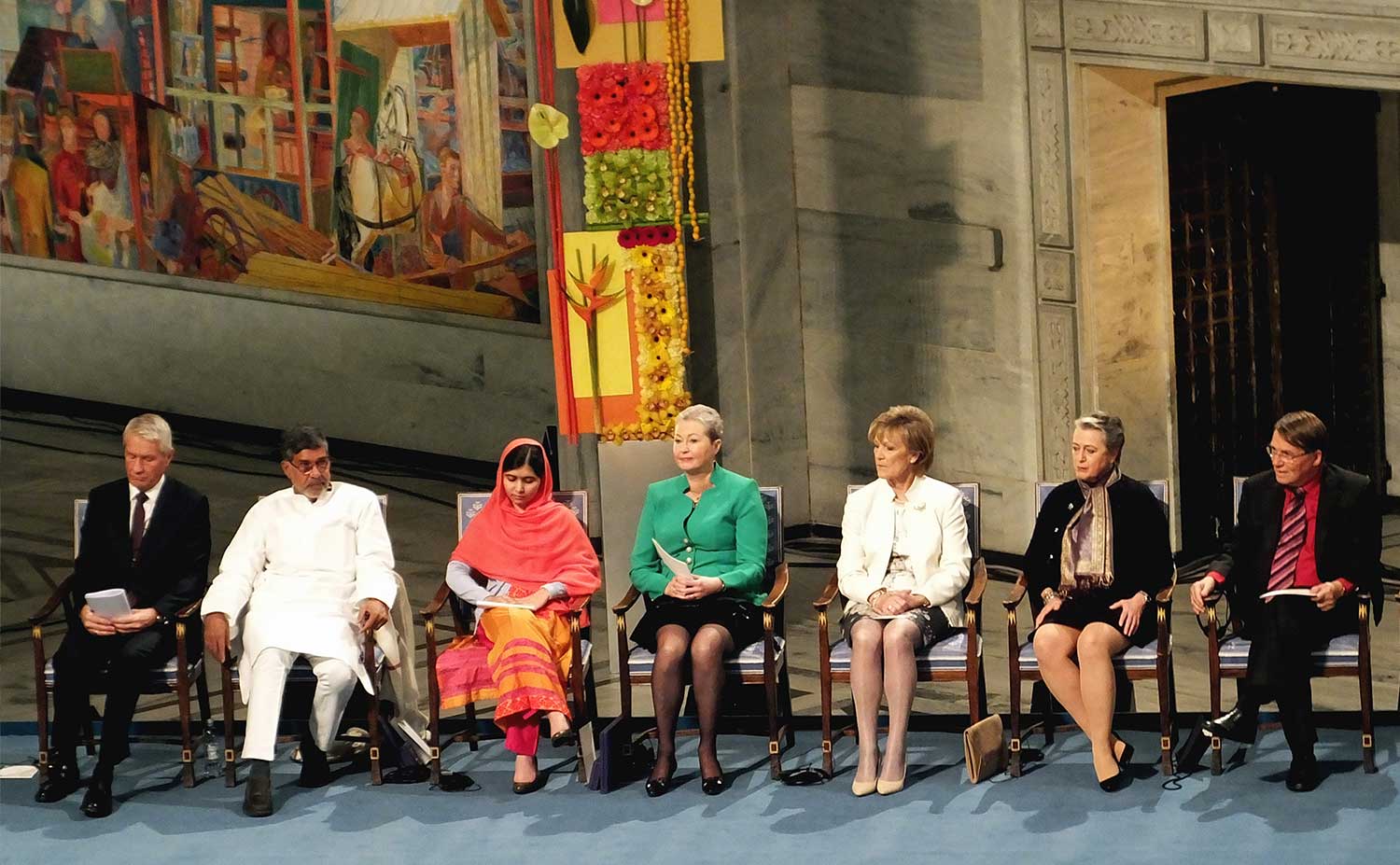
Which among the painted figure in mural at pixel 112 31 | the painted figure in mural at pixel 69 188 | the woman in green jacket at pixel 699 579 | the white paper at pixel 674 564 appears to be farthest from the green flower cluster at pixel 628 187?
the painted figure in mural at pixel 69 188

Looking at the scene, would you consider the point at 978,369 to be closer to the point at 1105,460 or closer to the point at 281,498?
the point at 1105,460

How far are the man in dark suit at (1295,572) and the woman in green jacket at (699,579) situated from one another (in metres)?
Answer: 1.28

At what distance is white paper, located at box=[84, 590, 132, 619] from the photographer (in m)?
5.96

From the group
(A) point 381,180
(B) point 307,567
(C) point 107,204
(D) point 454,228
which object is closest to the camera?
(B) point 307,567

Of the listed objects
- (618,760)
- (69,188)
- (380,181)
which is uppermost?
(69,188)

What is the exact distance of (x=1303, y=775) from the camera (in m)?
5.54

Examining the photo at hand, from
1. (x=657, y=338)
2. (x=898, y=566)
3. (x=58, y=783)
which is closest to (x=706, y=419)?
(x=898, y=566)

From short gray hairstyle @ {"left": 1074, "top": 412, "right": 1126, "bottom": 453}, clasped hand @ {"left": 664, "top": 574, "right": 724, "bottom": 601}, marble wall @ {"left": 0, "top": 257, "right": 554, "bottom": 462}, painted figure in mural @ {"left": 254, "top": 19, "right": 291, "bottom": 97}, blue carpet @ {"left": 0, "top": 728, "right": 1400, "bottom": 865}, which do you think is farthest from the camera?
painted figure in mural @ {"left": 254, "top": 19, "right": 291, "bottom": 97}

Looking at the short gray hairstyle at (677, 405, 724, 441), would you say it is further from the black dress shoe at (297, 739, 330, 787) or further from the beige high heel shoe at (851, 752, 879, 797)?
the black dress shoe at (297, 739, 330, 787)

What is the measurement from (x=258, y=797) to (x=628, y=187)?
2.35 meters

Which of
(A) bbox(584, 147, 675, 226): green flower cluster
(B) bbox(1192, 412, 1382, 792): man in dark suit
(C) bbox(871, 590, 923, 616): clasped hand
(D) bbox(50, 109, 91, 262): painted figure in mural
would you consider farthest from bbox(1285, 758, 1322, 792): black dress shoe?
(D) bbox(50, 109, 91, 262): painted figure in mural

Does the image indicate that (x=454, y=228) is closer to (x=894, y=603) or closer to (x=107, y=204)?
(x=107, y=204)

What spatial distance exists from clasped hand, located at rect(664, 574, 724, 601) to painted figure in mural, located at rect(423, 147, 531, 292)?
15.7ft

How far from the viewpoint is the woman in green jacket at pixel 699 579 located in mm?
5824
